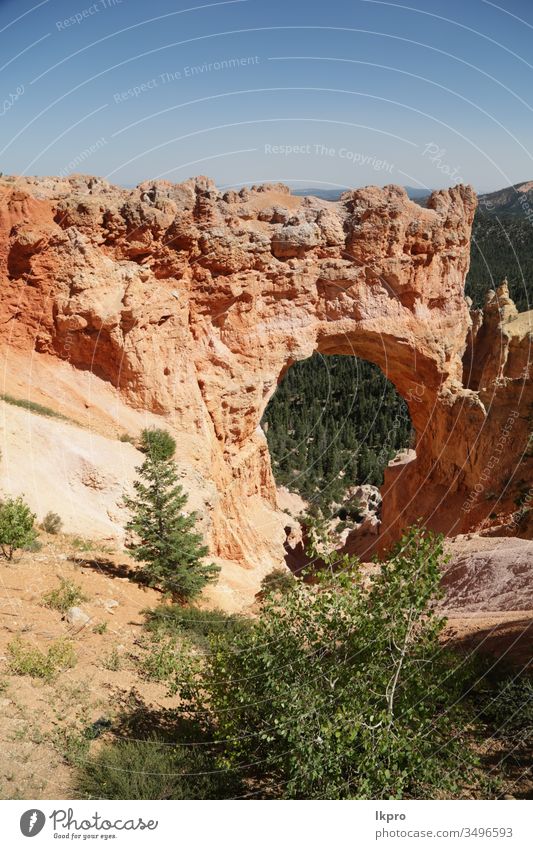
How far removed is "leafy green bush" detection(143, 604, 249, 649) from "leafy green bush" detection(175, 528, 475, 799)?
4894 mm

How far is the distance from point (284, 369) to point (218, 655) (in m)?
20.2

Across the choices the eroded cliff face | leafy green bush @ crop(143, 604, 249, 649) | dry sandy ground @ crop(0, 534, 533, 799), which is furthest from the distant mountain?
leafy green bush @ crop(143, 604, 249, 649)

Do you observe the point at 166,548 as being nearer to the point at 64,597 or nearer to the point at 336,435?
the point at 64,597

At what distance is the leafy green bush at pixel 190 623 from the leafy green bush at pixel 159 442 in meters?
7.68

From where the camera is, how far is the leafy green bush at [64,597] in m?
13.5

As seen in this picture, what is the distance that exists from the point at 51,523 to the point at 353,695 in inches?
430

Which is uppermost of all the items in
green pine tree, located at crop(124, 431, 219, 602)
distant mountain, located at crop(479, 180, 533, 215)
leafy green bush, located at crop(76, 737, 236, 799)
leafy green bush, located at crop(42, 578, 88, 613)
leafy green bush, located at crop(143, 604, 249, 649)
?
distant mountain, located at crop(479, 180, 533, 215)

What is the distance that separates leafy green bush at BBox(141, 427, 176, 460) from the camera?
22.5 meters

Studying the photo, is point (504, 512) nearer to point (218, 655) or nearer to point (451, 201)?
point (451, 201)

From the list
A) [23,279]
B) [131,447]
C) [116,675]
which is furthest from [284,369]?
[116,675]

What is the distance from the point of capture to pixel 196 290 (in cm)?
2472

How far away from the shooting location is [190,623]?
14.7 metres

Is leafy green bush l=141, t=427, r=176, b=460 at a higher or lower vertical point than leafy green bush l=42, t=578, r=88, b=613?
higher

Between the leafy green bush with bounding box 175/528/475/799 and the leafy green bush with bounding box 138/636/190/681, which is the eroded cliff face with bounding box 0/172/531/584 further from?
the leafy green bush with bounding box 175/528/475/799
